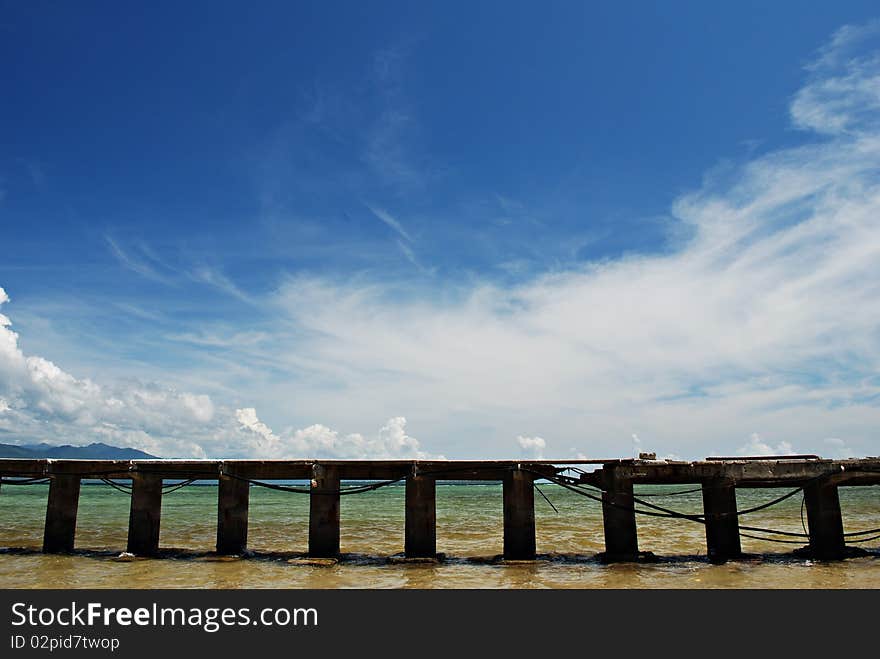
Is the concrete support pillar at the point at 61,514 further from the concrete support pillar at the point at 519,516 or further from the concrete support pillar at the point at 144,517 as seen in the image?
the concrete support pillar at the point at 519,516

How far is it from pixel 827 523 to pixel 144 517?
1524cm

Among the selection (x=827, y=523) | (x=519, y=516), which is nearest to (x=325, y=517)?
(x=519, y=516)

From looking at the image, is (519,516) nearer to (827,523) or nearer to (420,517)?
(420,517)

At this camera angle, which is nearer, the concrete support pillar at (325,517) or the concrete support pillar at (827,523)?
the concrete support pillar at (827,523)

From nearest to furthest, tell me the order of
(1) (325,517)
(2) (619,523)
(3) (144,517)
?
(2) (619,523) < (1) (325,517) < (3) (144,517)

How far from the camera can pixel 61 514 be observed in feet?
48.0

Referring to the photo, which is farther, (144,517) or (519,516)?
(144,517)

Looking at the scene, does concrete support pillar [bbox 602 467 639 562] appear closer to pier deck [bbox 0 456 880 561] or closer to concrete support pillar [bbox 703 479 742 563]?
pier deck [bbox 0 456 880 561]

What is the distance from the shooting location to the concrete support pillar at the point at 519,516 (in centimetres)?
1286

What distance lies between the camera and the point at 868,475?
41.0ft

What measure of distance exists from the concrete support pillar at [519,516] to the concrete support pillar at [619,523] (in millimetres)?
1575

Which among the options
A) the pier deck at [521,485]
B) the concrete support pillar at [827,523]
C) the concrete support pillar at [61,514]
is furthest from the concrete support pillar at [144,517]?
the concrete support pillar at [827,523]
